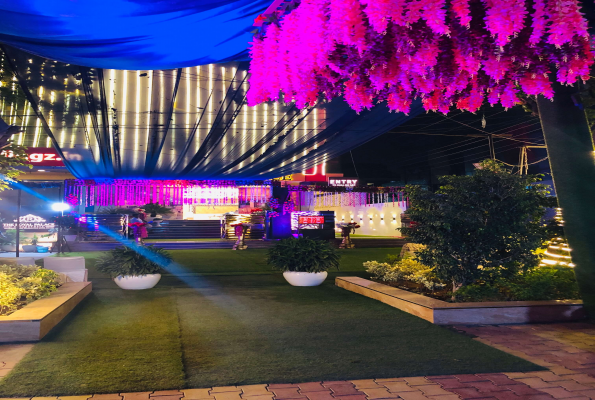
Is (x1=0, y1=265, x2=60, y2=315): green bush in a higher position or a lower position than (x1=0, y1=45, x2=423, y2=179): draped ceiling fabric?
lower

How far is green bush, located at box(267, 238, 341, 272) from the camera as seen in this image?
9.31 meters

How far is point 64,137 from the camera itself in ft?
30.7

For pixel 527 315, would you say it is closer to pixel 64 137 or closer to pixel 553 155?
pixel 553 155

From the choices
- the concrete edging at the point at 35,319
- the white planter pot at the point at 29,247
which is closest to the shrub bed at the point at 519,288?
the concrete edging at the point at 35,319

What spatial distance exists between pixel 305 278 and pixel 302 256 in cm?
44

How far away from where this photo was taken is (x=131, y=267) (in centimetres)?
865

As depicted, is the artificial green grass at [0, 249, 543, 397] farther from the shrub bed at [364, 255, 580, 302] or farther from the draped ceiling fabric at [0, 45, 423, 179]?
the draped ceiling fabric at [0, 45, 423, 179]

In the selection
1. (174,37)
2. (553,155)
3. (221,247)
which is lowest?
(221,247)

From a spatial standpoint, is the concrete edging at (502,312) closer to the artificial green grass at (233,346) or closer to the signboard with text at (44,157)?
the artificial green grass at (233,346)

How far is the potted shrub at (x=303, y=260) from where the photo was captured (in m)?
9.32

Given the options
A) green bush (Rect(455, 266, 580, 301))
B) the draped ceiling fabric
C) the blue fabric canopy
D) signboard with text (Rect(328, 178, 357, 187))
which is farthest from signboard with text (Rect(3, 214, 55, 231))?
green bush (Rect(455, 266, 580, 301))

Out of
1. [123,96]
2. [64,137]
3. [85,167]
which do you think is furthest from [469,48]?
[85,167]

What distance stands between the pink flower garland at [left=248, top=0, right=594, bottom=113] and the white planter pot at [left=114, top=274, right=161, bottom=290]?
6395mm

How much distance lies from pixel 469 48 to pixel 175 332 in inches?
177
